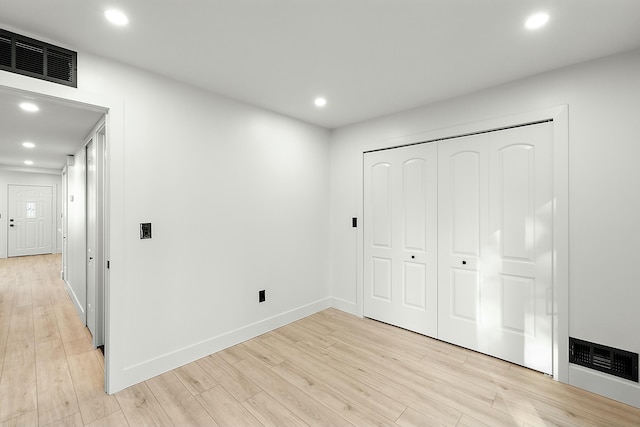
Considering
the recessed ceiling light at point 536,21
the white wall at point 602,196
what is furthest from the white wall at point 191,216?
the white wall at point 602,196

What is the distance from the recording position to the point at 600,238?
2.13 m

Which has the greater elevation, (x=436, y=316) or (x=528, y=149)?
(x=528, y=149)

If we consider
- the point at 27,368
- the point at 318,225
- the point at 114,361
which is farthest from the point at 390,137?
the point at 27,368

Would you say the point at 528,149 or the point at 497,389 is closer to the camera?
the point at 497,389

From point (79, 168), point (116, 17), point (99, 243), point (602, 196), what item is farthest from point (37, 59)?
point (602, 196)

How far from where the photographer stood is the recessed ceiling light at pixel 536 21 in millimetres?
1694

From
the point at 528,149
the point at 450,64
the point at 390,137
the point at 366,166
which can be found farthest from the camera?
the point at 366,166

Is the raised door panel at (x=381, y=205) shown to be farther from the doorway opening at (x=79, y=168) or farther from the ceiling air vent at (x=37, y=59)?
the ceiling air vent at (x=37, y=59)

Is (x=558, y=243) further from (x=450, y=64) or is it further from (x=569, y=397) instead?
(x=450, y=64)

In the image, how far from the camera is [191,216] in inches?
103

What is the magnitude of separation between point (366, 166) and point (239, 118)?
1.64 metres

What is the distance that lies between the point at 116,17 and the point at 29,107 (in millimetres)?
2014

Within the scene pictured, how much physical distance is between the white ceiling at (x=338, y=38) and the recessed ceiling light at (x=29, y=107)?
1306 mm

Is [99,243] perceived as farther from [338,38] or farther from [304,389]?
[338,38]
